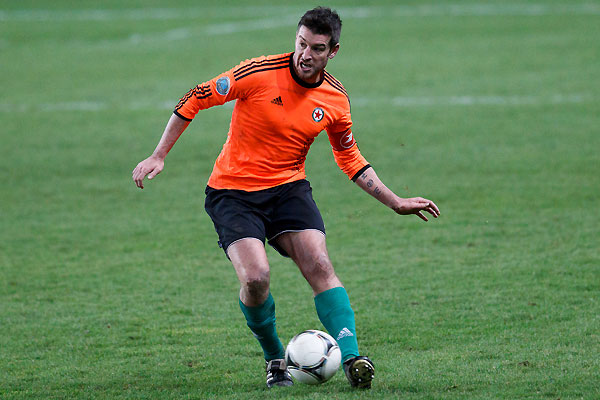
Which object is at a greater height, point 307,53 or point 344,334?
point 307,53

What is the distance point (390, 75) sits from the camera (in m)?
19.7

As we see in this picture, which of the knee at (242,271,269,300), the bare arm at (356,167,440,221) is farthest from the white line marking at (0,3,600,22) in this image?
the knee at (242,271,269,300)

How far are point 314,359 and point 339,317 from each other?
315 mm

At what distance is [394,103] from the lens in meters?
16.9

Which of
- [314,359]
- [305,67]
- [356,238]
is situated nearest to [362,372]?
[314,359]

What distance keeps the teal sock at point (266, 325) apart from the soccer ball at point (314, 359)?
11.2 inches

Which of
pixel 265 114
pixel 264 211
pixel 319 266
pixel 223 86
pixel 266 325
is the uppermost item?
pixel 223 86

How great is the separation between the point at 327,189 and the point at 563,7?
20380mm

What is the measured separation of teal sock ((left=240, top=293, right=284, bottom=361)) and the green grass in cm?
23

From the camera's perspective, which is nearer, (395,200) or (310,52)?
(310,52)

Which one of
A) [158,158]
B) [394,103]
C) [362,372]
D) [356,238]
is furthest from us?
[394,103]

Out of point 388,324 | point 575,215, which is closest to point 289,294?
point 388,324

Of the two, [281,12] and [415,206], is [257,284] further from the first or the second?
[281,12]

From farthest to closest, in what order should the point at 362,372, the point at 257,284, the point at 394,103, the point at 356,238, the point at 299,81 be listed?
the point at 394,103 < the point at 356,238 < the point at 299,81 < the point at 257,284 < the point at 362,372
